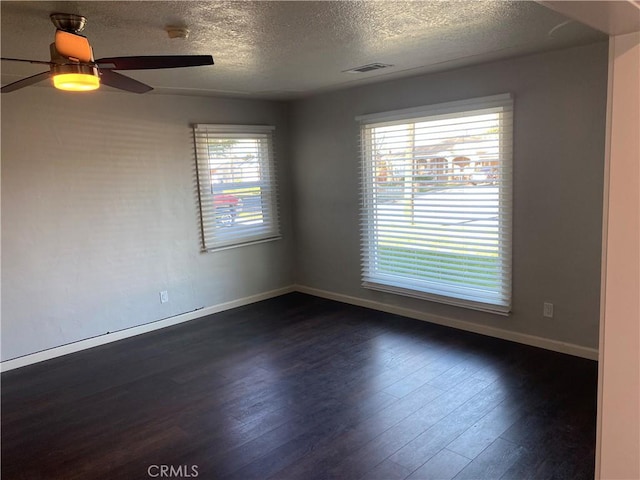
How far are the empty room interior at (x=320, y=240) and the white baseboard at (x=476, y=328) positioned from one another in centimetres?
2

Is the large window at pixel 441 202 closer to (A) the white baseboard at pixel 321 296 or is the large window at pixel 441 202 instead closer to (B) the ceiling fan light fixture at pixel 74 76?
(A) the white baseboard at pixel 321 296

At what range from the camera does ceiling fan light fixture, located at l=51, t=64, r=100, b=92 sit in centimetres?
221

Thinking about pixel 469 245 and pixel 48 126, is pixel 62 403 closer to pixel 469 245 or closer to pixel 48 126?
pixel 48 126

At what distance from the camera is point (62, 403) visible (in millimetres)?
3398

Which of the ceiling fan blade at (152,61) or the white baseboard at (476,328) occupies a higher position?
the ceiling fan blade at (152,61)

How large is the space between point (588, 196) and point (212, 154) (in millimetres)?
3545

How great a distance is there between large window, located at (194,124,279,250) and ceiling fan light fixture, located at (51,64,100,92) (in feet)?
8.86

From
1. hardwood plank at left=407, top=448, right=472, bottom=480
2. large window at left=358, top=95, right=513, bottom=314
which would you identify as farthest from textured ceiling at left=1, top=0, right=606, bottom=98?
hardwood plank at left=407, top=448, right=472, bottom=480

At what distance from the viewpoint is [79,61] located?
222 cm

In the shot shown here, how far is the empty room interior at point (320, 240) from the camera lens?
2.46 metres

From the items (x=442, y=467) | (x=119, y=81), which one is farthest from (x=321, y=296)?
(x=119, y=81)

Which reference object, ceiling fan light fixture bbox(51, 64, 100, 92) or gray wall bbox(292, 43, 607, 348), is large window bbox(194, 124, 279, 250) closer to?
gray wall bbox(292, 43, 607, 348)

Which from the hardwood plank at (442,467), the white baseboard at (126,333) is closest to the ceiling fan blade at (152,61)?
the hardwood plank at (442,467)

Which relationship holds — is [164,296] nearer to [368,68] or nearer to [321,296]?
[321,296]
